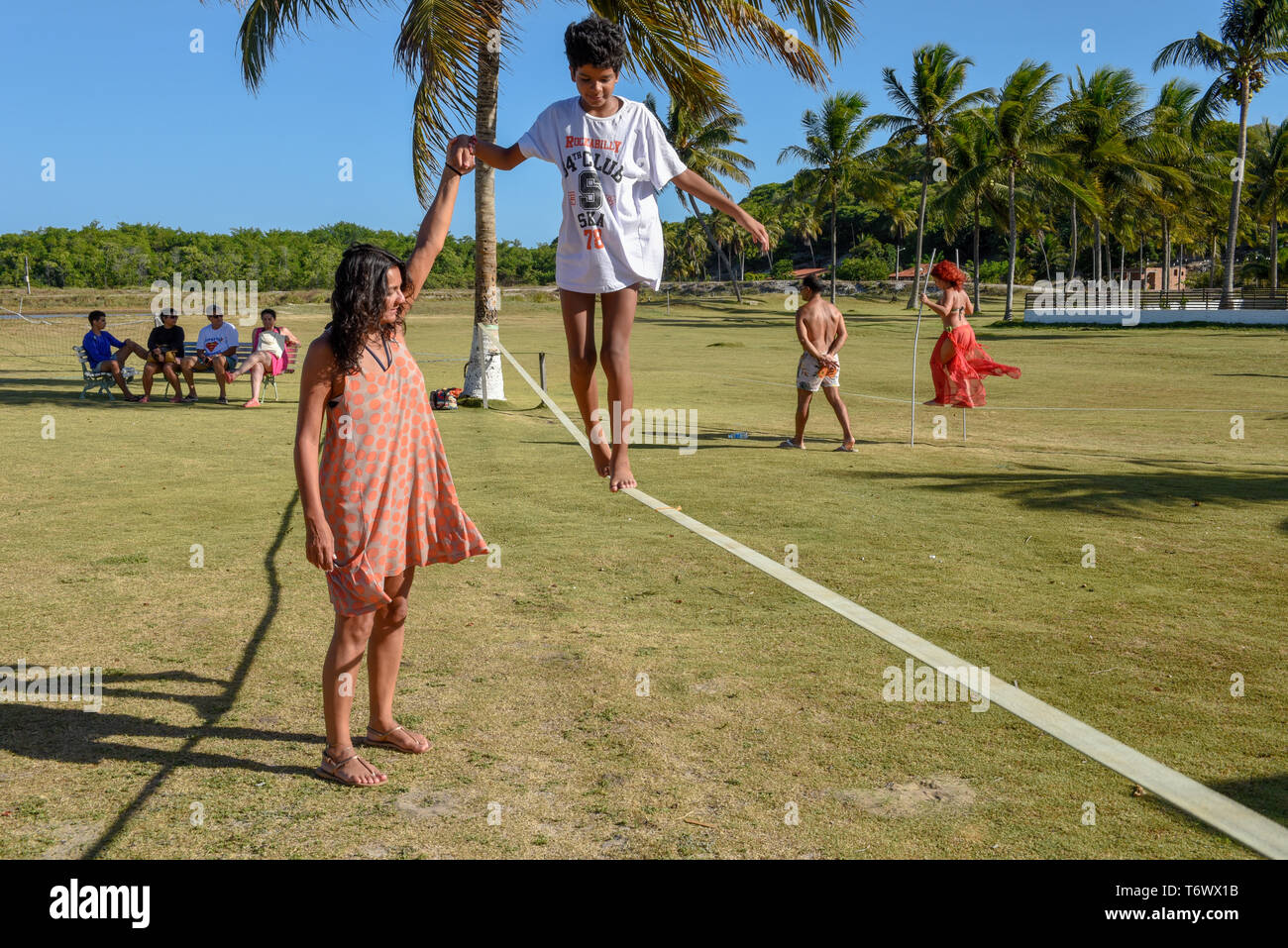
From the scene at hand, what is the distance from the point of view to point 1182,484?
976 centimetres

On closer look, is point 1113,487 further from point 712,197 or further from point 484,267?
point 484,267

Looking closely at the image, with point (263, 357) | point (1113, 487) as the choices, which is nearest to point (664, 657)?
point (1113, 487)

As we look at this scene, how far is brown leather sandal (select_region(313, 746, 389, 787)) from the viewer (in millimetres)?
3801

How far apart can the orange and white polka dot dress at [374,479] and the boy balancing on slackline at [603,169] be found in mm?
822

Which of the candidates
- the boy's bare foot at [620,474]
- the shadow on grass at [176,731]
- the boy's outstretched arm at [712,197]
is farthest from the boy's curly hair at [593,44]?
the shadow on grass at [176,731]

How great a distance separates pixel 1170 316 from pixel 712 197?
167 feet

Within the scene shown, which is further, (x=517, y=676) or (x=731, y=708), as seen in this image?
(x=517, y=676)

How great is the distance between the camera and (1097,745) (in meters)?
3.99

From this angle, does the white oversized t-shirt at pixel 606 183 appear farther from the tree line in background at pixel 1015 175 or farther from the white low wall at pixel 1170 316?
the white low wall at pixel 1170 316

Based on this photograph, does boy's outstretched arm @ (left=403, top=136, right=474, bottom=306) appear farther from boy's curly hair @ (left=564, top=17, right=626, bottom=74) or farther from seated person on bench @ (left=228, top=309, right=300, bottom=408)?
seated person on bench @ (left=228, top=309, right=300, bottom=408)

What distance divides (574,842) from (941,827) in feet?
3.74

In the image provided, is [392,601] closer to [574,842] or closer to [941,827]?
[574,842]

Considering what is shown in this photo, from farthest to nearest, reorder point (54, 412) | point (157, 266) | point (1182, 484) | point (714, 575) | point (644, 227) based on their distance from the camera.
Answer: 1. point (157, 266)
2. point (54, 412)
3. point (1182, 484)
4. point (714, 575)
5. point (644, 227)
